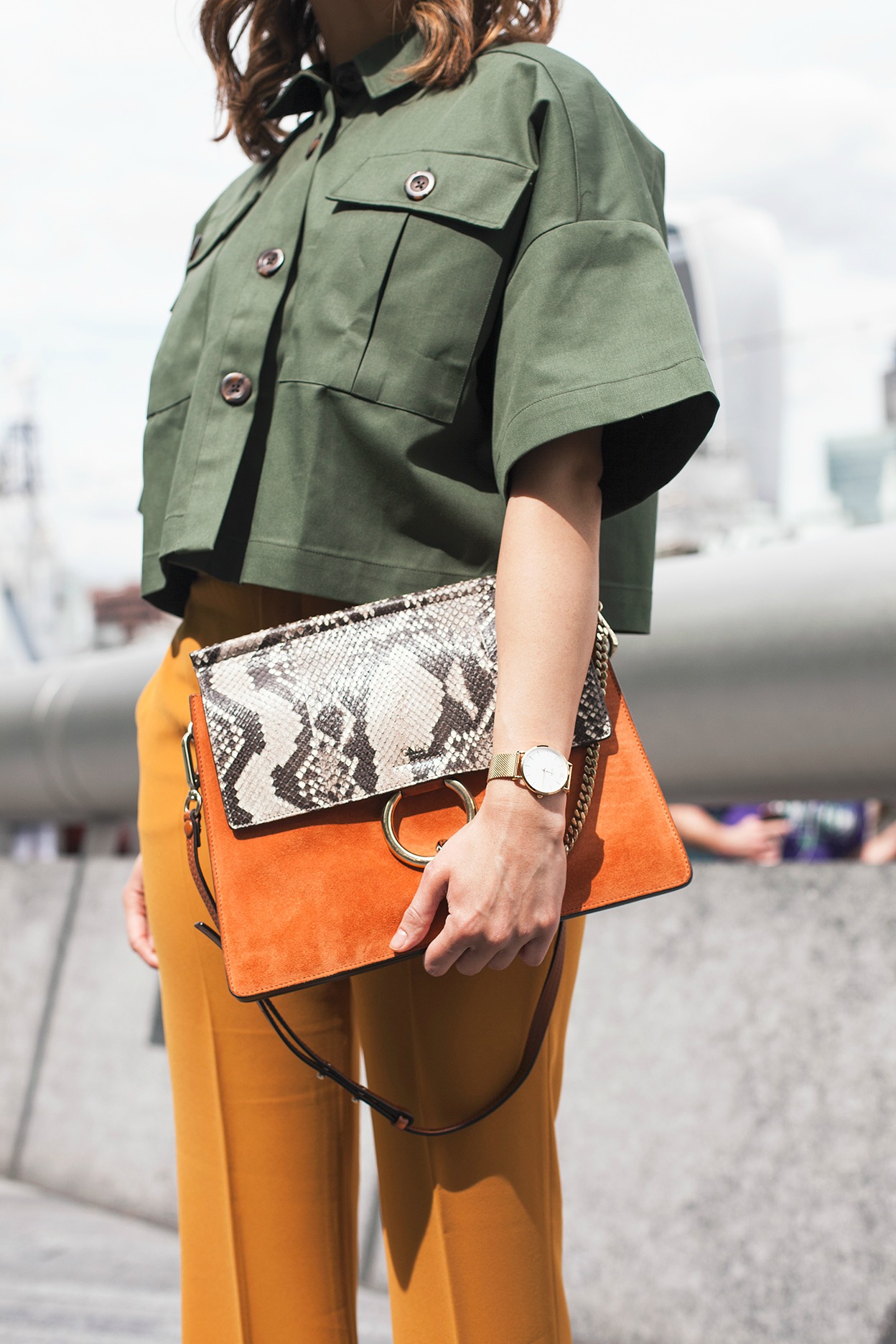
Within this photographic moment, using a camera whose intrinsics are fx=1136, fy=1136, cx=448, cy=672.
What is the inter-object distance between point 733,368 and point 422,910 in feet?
40.8

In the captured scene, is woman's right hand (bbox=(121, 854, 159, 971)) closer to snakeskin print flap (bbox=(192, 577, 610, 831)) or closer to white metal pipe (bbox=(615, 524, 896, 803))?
snakeskin print flap (bbox=(192, 577, 610, 831))

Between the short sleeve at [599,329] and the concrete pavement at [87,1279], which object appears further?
the concrete pavement at [87,1279]

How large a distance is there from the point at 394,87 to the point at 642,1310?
1517 mm

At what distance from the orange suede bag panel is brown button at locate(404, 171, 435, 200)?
0.40 metres

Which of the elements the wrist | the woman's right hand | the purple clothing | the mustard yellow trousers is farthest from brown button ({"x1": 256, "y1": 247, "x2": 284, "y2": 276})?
the purple clothing

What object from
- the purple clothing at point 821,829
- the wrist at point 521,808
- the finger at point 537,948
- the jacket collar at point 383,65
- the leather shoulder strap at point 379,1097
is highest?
the jacket collar at point 383,65

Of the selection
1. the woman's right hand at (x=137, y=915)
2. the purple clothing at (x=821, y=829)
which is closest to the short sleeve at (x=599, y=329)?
the woman's right hand at (x=137, y=915)

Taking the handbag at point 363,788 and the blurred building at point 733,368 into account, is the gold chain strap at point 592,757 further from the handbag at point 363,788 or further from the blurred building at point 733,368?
the blurred building at point 733,368

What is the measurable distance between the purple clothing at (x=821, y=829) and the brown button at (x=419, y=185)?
4.73 feet

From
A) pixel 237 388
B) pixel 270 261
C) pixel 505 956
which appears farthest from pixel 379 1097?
pixel 270 261

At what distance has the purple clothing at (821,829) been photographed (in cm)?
206

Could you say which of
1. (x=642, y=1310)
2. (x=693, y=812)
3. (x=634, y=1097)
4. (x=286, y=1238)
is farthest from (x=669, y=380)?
(x=693, y=812)

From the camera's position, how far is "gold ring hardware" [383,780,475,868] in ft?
2.48

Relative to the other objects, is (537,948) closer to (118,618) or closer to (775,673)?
(775,673)
